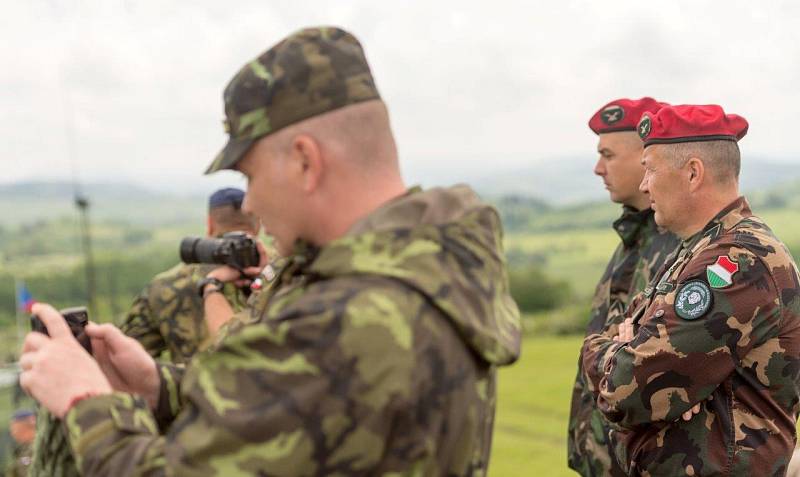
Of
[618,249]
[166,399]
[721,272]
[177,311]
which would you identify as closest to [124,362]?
[166,399]

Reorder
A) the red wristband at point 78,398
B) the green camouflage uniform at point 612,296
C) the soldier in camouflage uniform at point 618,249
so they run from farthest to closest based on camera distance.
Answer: the soldier in camouflage uniform at point 618,249, the green camouflage uniform at point 612,296, the red wristband at point 78,398

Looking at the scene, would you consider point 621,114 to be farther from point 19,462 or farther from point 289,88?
point 19,462

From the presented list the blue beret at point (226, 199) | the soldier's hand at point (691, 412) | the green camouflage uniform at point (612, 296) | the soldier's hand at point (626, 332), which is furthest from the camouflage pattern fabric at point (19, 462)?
the soldier's hand at point (691, 412)

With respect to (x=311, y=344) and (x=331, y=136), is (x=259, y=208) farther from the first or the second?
(x=311, y=344)

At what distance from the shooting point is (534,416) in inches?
579

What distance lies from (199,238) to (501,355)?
2305 mm

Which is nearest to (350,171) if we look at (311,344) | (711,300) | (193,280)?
(311,344)

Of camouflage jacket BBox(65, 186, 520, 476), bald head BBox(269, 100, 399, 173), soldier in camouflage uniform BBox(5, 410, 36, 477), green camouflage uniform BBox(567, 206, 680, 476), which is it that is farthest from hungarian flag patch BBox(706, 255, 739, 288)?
soldier in camouflage uniform BBox(5, 410, 36, 477)

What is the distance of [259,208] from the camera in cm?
196

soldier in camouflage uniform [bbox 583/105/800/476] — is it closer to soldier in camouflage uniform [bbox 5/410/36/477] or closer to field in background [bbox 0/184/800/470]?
field in background [bbox 0/184/800/470]

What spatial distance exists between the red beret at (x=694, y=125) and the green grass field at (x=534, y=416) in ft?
14.0

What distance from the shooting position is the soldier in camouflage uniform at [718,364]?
3164 mm

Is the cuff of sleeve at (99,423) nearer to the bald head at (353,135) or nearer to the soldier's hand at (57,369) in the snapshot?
the soldier's hand at (57,369)

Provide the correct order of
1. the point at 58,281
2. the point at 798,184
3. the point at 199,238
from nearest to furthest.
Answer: the point at 199,238 → the point at 58,281 → the point at 798,184
